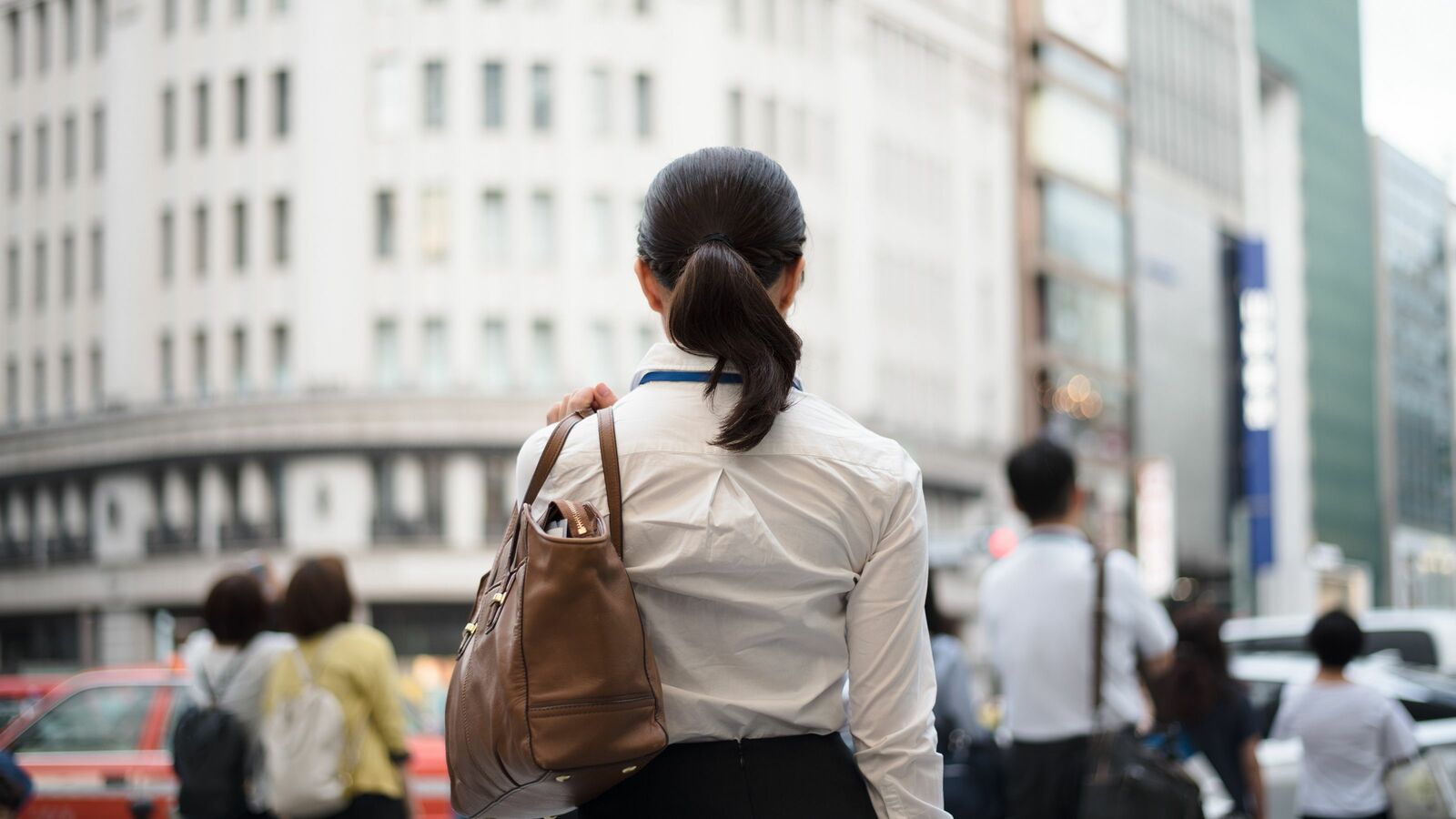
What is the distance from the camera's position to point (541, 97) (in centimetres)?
4406

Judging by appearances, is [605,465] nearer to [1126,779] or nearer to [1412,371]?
[1126,779]

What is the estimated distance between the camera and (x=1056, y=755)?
5.34 metres

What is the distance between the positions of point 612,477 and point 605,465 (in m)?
0.02

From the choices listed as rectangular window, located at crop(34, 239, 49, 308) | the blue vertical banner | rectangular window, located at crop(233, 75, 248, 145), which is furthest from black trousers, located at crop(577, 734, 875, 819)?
the blue vertical banner

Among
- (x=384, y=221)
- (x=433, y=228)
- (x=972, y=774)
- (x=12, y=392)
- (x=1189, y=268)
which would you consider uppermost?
(x=1189, y=268)

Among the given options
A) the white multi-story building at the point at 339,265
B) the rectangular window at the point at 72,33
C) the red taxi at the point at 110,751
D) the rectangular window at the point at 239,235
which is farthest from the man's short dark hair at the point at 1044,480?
the rectangular window at the point at 72,33

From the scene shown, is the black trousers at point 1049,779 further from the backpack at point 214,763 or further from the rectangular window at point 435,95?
the rectangular window at point 435,95

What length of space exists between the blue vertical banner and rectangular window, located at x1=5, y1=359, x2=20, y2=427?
137 feet

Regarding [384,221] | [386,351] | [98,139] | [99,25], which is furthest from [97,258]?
[386,351]

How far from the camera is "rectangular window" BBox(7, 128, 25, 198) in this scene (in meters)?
49.4

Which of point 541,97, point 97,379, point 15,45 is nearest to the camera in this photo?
point 541,97

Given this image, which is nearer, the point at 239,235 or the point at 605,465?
the point at 605,465

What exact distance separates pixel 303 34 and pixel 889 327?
60.2 ft

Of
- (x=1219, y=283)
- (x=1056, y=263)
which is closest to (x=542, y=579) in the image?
(x=1056, y=263)
